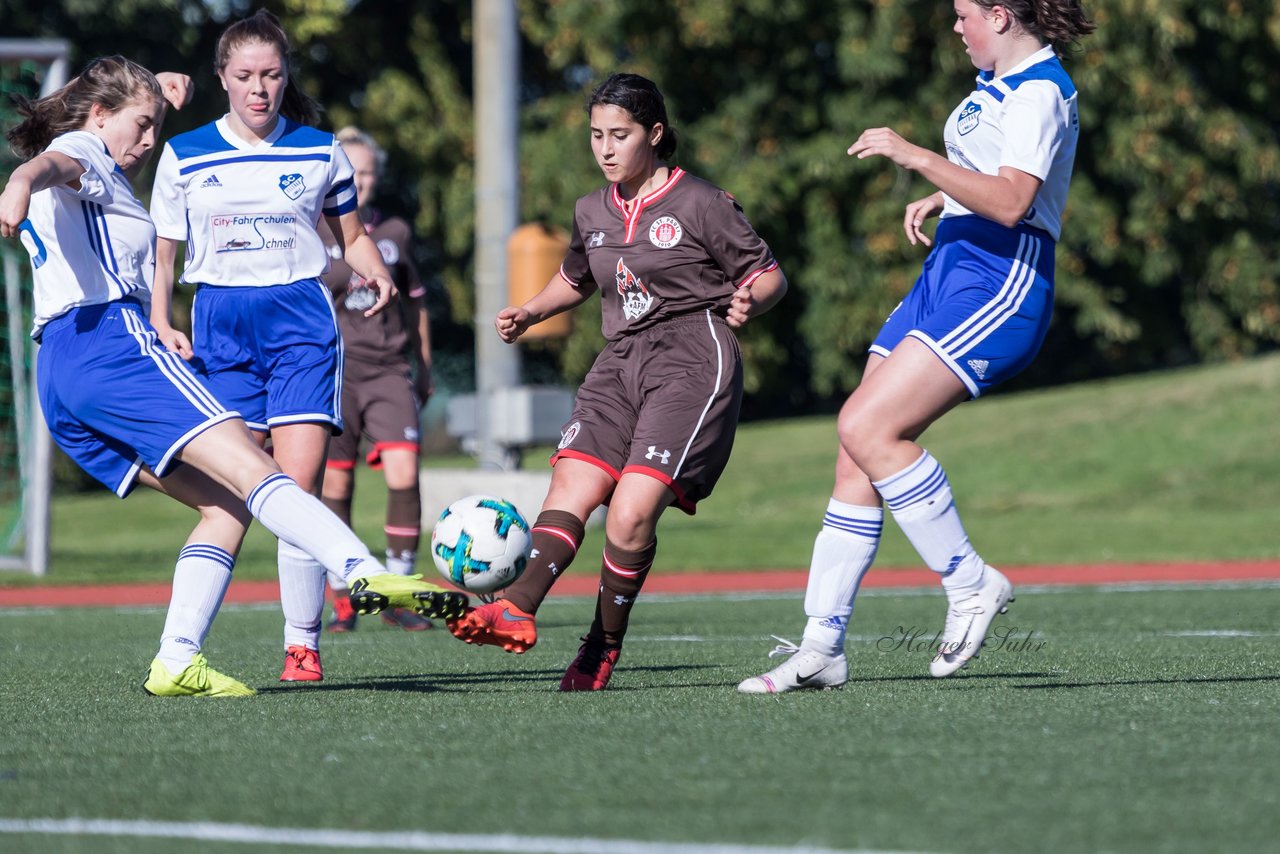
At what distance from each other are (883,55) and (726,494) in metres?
6.45

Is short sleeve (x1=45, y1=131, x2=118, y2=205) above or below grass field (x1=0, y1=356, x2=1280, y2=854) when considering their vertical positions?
above

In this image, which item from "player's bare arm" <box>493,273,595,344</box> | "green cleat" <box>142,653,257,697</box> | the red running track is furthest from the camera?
the red running track

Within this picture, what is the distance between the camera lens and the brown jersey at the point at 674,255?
5.86 m

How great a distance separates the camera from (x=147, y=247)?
577 cm

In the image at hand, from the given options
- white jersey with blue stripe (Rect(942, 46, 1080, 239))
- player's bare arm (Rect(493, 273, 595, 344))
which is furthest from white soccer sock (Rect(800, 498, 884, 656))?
player's bare arm (Rect(493, 273, 595, 344))

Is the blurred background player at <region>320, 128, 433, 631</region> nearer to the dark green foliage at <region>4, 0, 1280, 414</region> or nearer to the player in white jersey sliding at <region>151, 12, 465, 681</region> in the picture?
the player in white jersey sliding at <region>151, 12, 465, 681</region>

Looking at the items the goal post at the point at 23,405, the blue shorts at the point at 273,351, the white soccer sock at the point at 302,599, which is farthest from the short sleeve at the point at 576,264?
the goal post at the point at 23,405

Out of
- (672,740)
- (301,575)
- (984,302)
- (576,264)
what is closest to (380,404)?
(301,575)

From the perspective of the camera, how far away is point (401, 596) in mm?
5039

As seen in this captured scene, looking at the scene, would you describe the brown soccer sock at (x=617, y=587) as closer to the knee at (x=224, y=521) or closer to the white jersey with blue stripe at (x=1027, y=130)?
the knee at (x=224, y=521)

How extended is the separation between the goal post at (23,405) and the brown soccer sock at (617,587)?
6.91 m

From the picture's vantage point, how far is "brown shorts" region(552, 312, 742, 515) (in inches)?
224

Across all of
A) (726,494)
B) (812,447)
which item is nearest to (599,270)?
(726,494)

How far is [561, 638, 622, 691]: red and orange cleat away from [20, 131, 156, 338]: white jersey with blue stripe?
177cm
